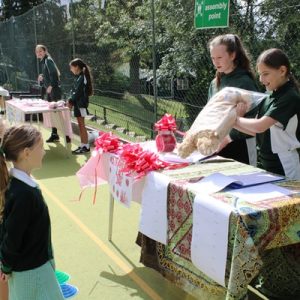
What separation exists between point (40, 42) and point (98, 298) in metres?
10.4

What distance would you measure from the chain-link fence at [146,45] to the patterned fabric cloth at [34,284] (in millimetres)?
3281

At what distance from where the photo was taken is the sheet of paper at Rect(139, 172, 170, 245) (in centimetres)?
257

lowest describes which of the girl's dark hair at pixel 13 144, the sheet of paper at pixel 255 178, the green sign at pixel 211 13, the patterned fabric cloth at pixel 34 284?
the patterned fabric cloth at pixel 34 284

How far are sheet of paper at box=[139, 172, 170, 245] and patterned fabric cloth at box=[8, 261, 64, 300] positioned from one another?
708 mm

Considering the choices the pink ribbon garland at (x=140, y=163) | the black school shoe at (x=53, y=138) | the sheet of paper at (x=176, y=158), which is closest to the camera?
the pink ribbon garland at (x=140, y=163)

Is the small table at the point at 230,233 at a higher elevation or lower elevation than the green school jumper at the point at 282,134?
lower

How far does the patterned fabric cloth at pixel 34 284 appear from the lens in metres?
2.08

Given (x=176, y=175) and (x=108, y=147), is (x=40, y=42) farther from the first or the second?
(x=176, y=175)

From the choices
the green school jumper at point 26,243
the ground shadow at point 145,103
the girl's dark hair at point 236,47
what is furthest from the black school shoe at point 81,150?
the green school jumper at point 26,243

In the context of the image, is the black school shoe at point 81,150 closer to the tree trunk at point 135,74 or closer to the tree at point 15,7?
the tree trunk at point 135,74

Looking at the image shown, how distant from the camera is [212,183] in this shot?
2.38 metres

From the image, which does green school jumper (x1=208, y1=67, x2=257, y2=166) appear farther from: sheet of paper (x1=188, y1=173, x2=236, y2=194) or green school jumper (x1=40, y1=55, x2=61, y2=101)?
green school jumper (x1=40, y1=55, x2=61, y2=101)

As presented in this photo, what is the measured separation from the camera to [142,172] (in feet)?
9.07

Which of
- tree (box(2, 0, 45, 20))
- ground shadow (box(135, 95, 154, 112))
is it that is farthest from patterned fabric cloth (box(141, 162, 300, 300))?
tree (box(2, 0, 45, 20))
